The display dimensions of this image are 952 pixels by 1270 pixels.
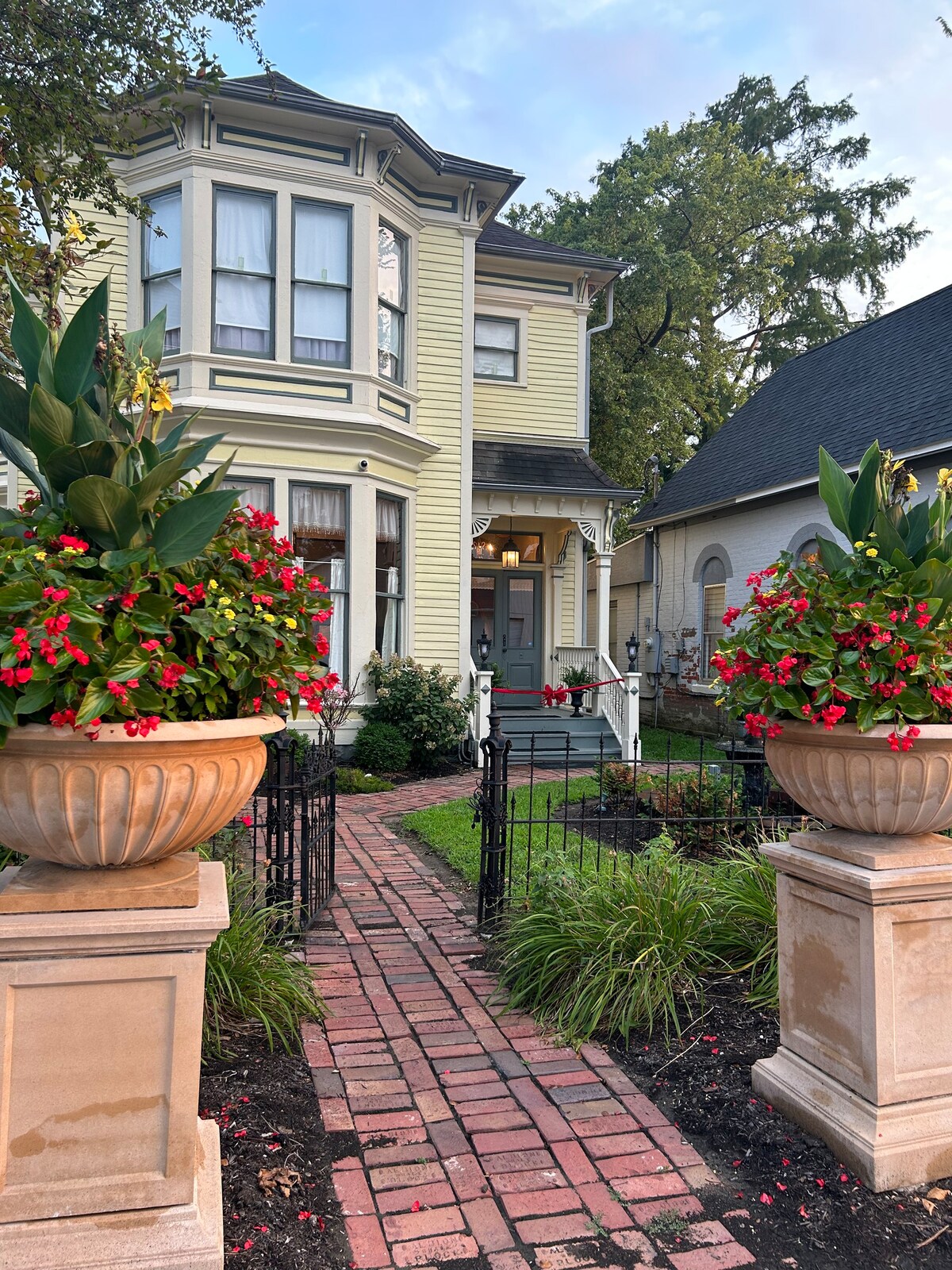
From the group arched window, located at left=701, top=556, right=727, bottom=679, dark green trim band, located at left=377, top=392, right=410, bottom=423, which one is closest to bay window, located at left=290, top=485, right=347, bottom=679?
dark green trim band, located at left=377, top=392, right=410, bottom=423

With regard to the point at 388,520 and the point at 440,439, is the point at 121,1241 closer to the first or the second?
the point at 388,520

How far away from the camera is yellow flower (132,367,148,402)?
7.09 ft

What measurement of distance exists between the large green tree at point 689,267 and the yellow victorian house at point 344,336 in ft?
22.9

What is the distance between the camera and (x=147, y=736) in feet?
6.55

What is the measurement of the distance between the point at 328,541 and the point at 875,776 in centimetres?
915

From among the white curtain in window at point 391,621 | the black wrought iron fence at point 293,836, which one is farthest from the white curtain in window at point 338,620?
the black wrought iron fence at point 293,836

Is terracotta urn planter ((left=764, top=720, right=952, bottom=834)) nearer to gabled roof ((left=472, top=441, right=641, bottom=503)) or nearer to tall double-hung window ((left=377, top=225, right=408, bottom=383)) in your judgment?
tall double-hung window ((left=377, top=225, right=408, bottom=383))

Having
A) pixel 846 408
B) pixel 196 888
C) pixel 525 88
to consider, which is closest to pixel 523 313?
pixel 525 88

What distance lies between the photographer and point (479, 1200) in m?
2.57

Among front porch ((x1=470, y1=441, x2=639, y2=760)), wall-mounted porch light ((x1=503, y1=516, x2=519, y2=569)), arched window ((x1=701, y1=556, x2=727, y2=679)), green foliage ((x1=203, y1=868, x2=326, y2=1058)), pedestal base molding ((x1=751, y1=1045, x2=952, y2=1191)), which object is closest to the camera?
pedestal base molding ((x1=751, y1=1045, x2=952, y2=1191))

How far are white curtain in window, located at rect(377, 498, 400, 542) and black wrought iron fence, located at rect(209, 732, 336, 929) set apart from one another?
6447mm

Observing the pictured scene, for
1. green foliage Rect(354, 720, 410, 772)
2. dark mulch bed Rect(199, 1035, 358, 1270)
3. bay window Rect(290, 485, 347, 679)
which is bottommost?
dark mulch bed Rect(199, 1035, 358, 1270)

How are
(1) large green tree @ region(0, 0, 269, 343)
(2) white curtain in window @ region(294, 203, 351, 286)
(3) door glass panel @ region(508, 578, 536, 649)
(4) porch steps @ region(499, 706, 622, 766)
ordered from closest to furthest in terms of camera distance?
(1) large green tree @ region(0, 0, 269, 343)
(2) white curtain in window @ region(294, 203, 351, 286)
(4) porch steps @ region(499, 706, 622, 766)
(3) door glass panel @ region(508, 578, 536, 649)

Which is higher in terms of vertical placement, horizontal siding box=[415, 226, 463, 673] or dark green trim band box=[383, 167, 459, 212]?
dark green trim band box=[383, 167, 459, 212]
